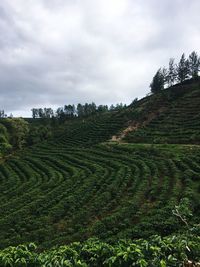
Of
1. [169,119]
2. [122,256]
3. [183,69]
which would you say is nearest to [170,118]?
[169,119]

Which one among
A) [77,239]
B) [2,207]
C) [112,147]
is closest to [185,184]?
[77,239]

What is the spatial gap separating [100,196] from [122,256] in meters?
23.0

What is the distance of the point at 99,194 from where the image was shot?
38.6 m

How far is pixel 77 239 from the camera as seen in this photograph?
26.0 meters

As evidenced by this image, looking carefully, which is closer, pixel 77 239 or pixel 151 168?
pixel 77 239

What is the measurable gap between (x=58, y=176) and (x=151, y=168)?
51.5 ft

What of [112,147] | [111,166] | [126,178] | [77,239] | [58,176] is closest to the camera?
[77,239]

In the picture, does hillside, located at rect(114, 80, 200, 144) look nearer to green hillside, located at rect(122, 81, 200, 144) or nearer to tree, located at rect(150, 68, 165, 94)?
green hillside, located at rect(122, 81, 200, 144)

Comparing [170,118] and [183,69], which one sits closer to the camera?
[170,118]

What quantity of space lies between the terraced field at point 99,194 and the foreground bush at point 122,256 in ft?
29.3

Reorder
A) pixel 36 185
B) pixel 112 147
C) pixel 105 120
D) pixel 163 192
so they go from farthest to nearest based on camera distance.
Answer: pixel 105 120
pixel 112 147
pixel 36 185
pixel 163 192

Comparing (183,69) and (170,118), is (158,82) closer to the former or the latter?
(183,69)

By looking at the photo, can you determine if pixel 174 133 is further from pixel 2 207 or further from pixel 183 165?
pixel 2 207

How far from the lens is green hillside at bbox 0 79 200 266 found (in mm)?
27516
